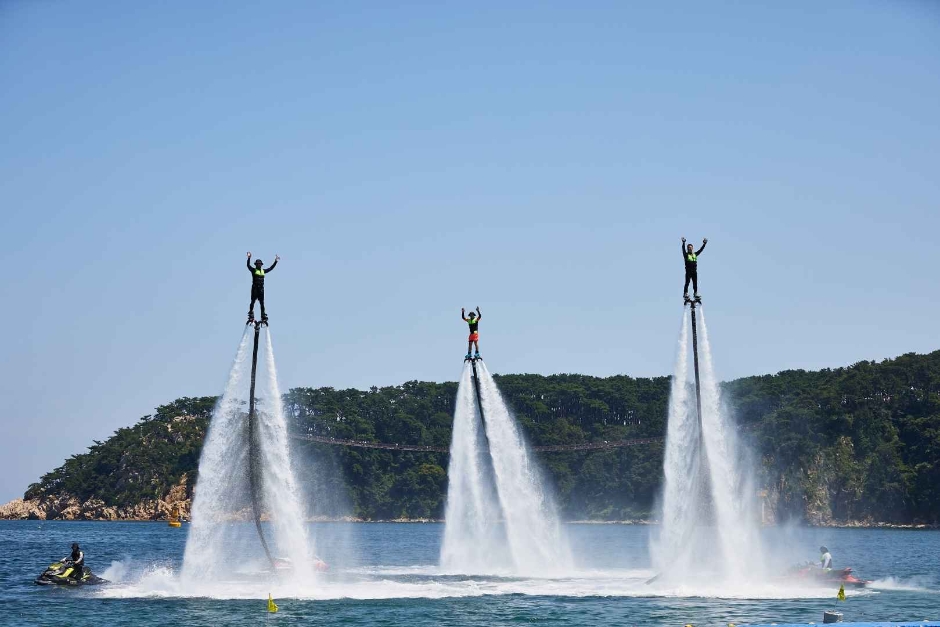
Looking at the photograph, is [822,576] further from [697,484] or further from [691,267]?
[691,267]

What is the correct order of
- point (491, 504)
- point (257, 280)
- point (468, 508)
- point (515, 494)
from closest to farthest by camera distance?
point (257, 280) → point (515, 494) → point (468, 508) → point (491, 504)

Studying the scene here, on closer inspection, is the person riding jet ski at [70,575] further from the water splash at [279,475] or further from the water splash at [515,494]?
the water splash at [515,494]

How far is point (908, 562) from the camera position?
93.9 m

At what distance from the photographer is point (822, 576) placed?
65125 millimetres

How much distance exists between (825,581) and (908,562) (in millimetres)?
33383

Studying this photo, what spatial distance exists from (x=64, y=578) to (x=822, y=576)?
42263 millimetres

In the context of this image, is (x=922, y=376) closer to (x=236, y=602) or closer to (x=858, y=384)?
(x=858, y=384)

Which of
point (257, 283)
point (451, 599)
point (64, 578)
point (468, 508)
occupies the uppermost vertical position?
point (257, 283)

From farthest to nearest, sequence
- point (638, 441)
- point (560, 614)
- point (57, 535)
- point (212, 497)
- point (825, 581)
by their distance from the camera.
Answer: point (638, 441) < point (57, 535) < point (825, 581) < point (212, 497) < point (560, 614)

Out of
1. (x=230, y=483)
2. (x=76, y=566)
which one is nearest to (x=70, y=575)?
(x=76, y=566)

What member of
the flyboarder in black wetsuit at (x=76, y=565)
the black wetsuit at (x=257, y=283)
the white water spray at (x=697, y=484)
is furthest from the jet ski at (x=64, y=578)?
the white water spray at (x=697, y=484)

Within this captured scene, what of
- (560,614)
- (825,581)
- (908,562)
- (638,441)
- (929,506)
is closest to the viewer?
(560,614)

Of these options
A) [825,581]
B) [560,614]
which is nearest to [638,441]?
[825,581]

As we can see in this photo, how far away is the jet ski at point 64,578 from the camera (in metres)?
66.4
